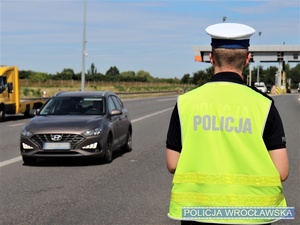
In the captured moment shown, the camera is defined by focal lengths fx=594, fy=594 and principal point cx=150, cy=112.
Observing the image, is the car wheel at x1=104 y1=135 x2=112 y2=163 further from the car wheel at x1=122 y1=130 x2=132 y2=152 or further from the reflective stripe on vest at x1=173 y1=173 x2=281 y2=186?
the reflective stripe on vest at x1=173 y1=173 x2=281 y2=186

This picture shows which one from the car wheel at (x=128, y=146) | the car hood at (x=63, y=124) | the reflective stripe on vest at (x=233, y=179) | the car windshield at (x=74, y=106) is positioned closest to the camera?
the reflective stripe on vest at (x=233, y=179)

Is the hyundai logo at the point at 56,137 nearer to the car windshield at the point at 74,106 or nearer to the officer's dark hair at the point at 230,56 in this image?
the car windshield at the point at 74,106

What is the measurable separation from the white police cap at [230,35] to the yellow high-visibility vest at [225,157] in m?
0.23

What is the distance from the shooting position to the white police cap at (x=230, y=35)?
113 inches

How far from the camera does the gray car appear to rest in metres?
11.5

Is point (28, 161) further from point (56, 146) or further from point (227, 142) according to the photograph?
point (227, 142)

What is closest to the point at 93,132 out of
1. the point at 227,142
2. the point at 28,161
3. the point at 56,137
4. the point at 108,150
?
the point at 108,150

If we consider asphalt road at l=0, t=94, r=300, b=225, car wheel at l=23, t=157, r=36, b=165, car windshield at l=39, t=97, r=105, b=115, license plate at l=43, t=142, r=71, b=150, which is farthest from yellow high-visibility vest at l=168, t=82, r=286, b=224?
car windshield at l=39, t=97, r=105, b=115

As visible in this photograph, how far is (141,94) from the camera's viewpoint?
7088 centimetres

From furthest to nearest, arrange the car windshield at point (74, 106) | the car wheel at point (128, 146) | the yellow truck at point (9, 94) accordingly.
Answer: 1. the yellow truck at point (9, 94)
2. the car wheel at point (128, 146)
3. the car windshield at point (74, 106)

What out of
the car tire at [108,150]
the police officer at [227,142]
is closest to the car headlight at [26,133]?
the car tire at [108,150]

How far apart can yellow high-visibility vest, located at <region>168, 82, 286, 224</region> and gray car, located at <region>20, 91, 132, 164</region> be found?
29.0 ft

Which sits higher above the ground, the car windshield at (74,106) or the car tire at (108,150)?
the car windshield at (74,106)

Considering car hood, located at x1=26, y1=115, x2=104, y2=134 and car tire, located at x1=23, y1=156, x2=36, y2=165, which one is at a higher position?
car hood, located at x1=26, y1=115, x2=104, y2=134
